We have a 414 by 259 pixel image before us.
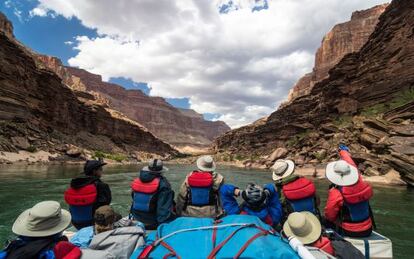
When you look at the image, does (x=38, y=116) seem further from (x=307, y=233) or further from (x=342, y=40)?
(x=342, y=40)

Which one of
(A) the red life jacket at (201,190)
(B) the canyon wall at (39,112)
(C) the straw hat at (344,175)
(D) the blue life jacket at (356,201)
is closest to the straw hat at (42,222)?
(A) the red life jacket at (201,190)

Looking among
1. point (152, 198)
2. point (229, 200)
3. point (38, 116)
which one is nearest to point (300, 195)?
point (229, 200)

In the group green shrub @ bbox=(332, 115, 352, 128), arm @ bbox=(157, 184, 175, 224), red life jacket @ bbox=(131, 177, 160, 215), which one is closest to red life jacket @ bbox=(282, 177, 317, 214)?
arm @ bbox=(157, 184, 175, 224)

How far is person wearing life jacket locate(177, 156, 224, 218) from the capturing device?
18.1 feet

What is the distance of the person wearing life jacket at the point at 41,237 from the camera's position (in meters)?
2.87

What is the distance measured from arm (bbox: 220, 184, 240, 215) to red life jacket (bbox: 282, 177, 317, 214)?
917mm

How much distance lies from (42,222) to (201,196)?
2931mm

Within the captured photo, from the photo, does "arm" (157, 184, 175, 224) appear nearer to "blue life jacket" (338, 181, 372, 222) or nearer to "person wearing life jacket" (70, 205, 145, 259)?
"person wearing life jacket" (70, 205, 145, 259)

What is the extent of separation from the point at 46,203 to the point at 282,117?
258ft

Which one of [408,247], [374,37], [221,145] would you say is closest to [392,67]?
[374,37]

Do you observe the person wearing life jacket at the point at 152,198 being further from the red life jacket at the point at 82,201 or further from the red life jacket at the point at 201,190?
the red life jacket at the point at 82,201

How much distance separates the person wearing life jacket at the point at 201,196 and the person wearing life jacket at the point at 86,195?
1.49 meters

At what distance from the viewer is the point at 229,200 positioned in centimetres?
540

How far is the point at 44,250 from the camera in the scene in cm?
294
